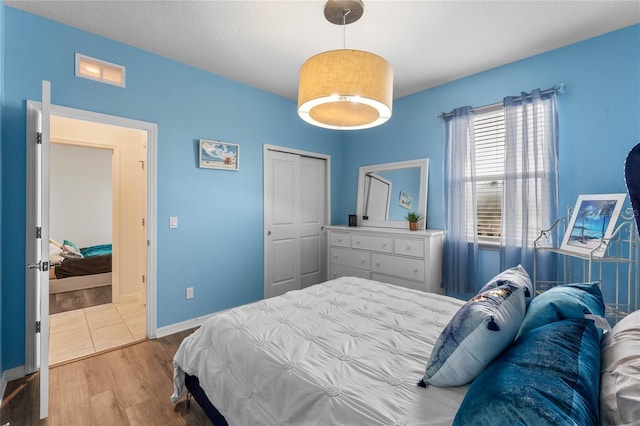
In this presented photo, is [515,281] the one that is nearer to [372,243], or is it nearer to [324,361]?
[324,361]

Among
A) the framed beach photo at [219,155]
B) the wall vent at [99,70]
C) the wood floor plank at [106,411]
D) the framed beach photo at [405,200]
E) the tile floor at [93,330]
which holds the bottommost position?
the wood floor plank at [106,411]

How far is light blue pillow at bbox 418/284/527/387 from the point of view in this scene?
0.96 m

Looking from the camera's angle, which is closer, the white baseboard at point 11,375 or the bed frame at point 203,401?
the bed frame at point 203,401

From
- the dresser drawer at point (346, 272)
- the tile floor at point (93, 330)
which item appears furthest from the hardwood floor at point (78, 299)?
the dresser drawer at point (346, 272)

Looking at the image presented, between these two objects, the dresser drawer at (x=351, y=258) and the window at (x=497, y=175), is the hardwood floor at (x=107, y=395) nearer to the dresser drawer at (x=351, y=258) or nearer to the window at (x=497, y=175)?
the dresser drawer at (x=351, y=258)

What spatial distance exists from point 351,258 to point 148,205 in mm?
2308

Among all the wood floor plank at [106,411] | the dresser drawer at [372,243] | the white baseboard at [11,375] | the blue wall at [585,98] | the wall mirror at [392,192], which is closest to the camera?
the wood floor plank at [106,411]

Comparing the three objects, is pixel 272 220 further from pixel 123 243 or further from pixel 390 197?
pixel 123 243

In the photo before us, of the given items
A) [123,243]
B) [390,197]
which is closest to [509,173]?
[390,197]

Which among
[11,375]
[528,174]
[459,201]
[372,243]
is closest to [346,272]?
[372,243]

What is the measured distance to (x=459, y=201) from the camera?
10.4ft

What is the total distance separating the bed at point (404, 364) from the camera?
70 cm

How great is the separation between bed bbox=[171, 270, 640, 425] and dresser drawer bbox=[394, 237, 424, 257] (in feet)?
4.15

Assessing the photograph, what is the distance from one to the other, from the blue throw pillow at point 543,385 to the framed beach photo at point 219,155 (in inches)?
117
